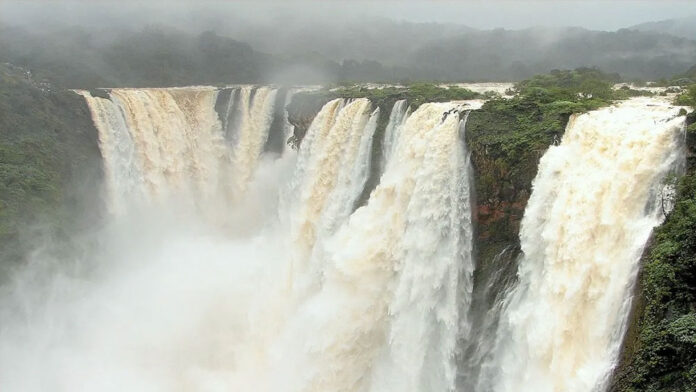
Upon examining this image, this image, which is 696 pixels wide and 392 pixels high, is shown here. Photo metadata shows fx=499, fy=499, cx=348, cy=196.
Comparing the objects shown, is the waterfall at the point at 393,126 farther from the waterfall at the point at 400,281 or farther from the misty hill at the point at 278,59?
the misty hill at the point at 278,59

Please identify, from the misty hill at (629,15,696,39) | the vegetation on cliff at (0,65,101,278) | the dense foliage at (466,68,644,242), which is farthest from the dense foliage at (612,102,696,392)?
the misty hill at (629,15,696,39)

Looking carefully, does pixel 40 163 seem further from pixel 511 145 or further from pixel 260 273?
pixel 511 145

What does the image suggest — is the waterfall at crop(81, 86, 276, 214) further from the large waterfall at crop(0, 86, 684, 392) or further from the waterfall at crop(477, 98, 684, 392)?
the waterfall at crop(477, 98, 684, 392)

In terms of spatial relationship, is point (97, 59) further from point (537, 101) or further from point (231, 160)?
point (537, 101)

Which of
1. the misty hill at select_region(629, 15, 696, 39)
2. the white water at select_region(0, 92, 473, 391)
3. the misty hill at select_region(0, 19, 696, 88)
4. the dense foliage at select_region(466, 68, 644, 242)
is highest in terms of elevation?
the misty hill at select_region(629, 15, 696, 39)

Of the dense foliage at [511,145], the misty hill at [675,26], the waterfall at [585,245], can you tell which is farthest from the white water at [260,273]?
the misty hill at [675,26]

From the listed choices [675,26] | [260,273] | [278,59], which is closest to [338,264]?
[260,273]
